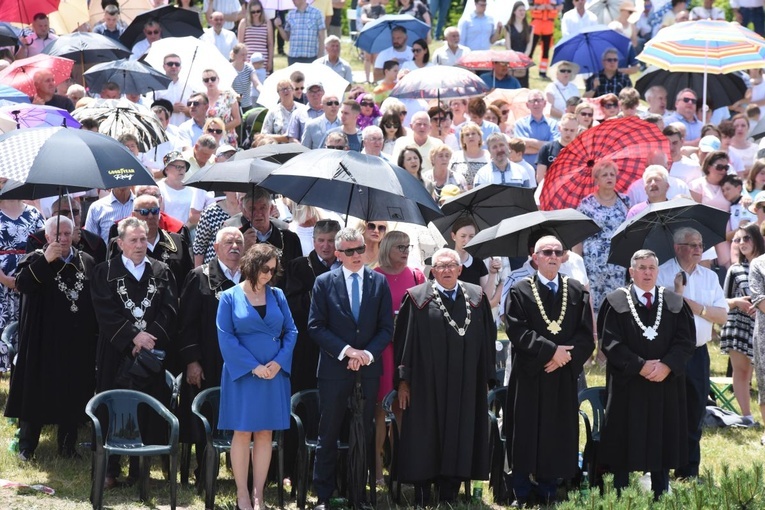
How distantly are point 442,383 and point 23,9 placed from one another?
35.4ft

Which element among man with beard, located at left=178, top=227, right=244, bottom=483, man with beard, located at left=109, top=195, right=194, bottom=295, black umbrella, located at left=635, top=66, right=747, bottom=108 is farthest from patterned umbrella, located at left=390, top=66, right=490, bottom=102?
man with beard, located at left=178, top=227, right=244, bottom=483

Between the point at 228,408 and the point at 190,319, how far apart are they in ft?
2.93

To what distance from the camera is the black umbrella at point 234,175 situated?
9.90 metres

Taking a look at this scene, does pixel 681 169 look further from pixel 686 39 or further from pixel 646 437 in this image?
→ pixel 646 437

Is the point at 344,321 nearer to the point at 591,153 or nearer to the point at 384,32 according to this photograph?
the point at 591,153

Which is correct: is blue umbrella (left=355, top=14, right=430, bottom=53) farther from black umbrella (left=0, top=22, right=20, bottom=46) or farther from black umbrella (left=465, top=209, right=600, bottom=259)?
black umbrella (left=465, top=209, right=600, bottom=259)

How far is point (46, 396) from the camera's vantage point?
31.7 ft

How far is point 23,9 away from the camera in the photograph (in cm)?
1741

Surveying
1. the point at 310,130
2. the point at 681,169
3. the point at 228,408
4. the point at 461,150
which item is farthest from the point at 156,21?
the point at 228,408

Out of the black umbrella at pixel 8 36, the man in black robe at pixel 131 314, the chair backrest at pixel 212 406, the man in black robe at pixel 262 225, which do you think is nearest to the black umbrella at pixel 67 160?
the man in black robe at pixel 131 314

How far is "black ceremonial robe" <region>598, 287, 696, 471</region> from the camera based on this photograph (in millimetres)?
9102

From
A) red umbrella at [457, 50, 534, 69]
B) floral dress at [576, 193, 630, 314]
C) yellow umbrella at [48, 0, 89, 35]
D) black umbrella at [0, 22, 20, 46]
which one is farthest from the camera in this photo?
yellow umbrella at [48, 0, 89, 35]

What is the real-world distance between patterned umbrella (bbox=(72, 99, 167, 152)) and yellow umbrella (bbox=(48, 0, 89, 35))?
656 cm

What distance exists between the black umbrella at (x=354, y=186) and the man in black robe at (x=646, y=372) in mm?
1552
